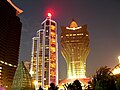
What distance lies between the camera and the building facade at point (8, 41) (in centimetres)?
11919

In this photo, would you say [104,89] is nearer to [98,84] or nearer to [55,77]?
[98,84]

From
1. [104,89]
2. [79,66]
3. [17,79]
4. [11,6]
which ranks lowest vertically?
[104,89]

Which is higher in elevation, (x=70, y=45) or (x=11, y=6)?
(x=11, y=6)

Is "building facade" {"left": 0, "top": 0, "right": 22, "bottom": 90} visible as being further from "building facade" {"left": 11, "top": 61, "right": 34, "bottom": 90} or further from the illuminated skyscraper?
"building facade" {"left": 11, "top": 61, "right": 34, "bottom": 90}

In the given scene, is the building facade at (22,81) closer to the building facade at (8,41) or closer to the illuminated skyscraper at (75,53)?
the building facade at (8,41)

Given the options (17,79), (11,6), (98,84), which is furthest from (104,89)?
(11,6)

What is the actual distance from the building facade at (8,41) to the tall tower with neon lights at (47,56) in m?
16.6

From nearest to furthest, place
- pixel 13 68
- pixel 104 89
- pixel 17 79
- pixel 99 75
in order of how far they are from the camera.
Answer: pixel 104 89 → pixel 99 75 → pixel 17 79 → pixel 13 68

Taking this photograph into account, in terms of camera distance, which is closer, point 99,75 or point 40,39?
point 99,75

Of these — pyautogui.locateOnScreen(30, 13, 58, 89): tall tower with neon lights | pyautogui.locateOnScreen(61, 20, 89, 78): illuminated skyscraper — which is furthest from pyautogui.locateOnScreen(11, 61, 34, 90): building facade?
pyautogui.locateOnScreen(61, 20, 89, 78): illuminated skyscraper

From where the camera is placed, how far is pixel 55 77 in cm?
13212

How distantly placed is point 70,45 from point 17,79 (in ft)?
365

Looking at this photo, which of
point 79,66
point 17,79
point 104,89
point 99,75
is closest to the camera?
point 104,89

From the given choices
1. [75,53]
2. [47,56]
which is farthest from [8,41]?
[75,53]
